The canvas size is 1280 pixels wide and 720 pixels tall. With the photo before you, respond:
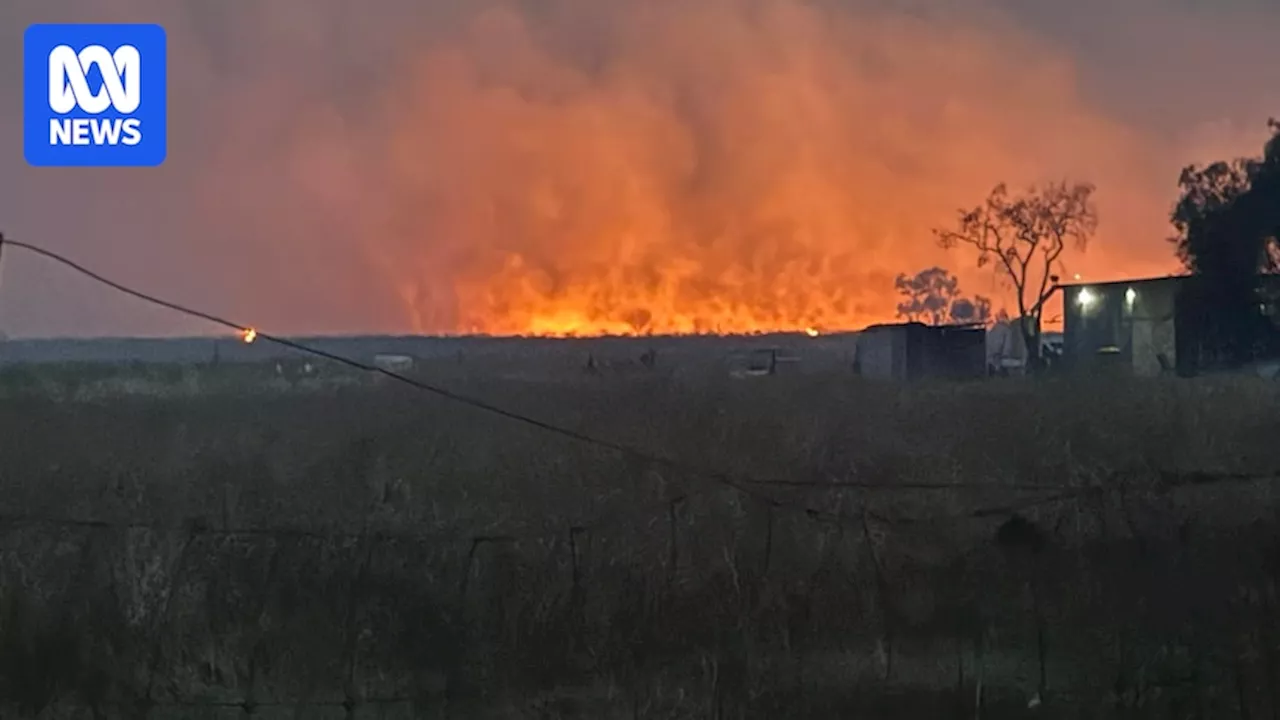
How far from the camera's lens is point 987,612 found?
687cm

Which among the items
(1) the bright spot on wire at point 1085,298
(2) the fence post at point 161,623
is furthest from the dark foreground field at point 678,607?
(1) the bright spot on wire at point 1085,298

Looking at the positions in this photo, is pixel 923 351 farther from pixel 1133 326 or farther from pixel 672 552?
pixel 672 552

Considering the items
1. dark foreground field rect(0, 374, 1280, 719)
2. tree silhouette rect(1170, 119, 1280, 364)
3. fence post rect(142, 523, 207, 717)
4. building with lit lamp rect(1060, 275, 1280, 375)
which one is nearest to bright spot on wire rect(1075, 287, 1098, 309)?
building with lit lamp rect(1060, 275, 1280, 375)

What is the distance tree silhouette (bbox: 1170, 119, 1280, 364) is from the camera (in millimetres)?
27656

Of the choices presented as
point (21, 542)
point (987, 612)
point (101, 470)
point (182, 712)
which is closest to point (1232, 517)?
point (987, 612)

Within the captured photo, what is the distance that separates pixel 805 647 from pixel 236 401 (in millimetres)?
10405

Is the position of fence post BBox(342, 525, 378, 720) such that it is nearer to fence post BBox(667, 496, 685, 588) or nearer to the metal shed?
fence post BBox(667, 496, 685, 588)

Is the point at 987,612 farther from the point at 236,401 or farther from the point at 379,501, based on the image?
the point at 236,401

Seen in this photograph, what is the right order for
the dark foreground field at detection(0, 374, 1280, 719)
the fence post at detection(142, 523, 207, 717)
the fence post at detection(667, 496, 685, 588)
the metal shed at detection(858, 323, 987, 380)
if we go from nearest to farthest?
the fence post at detection(142, 523, 207, 717) → the dark foreground field at detection(0, 374, 1280, 719) → the fence post at detection(667, 496, 685, 588) → the metal shed at detection(858, 323, 987, 380)

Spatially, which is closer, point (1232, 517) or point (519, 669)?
point (519, 669)

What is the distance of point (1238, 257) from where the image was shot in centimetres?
2809

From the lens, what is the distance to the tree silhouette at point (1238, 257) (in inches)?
1089

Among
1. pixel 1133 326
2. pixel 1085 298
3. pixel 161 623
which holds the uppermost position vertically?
pixel 1085 298

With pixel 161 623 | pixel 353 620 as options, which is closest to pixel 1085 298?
pixel 353 620
